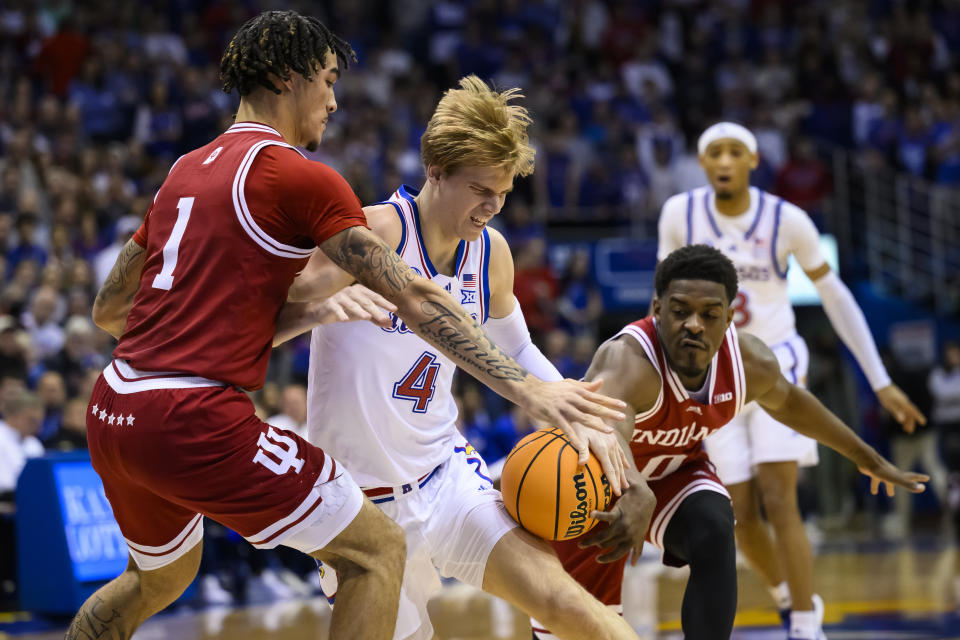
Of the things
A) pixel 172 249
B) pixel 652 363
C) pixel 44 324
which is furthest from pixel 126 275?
pixel 44 324

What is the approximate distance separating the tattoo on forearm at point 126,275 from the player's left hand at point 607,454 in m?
1.52

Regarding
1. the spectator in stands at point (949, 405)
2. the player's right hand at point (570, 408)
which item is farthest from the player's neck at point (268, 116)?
the spectator in stands at point (949, 405)

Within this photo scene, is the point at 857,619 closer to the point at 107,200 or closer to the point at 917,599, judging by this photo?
the point at 917,599

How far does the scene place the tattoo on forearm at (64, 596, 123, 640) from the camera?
363 centimetres

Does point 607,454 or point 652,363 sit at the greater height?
point 652,363

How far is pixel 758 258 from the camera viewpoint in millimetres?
6176

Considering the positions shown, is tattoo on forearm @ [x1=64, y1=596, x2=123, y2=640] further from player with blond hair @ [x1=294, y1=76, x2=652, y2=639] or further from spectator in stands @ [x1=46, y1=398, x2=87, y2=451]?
spectator in stands @ [x1=46, y1=398, x2=87, y2=451]

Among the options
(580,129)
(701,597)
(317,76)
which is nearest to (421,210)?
(317,76)

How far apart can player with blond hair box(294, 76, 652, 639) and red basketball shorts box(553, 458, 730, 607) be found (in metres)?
0.68

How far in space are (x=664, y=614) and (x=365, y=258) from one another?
470 centimetres

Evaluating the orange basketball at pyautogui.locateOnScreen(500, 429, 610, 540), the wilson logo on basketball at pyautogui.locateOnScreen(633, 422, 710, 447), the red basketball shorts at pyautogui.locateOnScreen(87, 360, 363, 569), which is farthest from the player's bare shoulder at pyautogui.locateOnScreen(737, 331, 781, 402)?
the red basketball shorts at pyautogui.locateOnScreen(87, 360, 363, 569)

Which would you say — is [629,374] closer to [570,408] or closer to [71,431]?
[570,408]

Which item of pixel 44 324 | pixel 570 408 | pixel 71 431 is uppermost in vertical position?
pixel 44 324

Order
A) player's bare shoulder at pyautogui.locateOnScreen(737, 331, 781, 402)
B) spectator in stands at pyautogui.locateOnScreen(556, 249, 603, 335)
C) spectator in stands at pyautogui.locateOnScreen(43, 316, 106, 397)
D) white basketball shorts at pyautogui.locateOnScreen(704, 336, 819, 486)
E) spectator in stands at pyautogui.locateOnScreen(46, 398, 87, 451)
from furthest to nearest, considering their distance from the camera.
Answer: spectator in stands at pyautogui.locateOnScreen(556, 249, 603, 335), spectator in stands at pyautogui.locateOnScreen(43, 316, 106, 397), spectator in stands at pyautogui.locateOnScreen(46, 398, 87, 451), white basketball shorts at pyautogui.locateOnScreen(704, 336, 819, 486), player's bare shoulder at pyautogui.locateOnScreen(737, 331, 781, 402)
